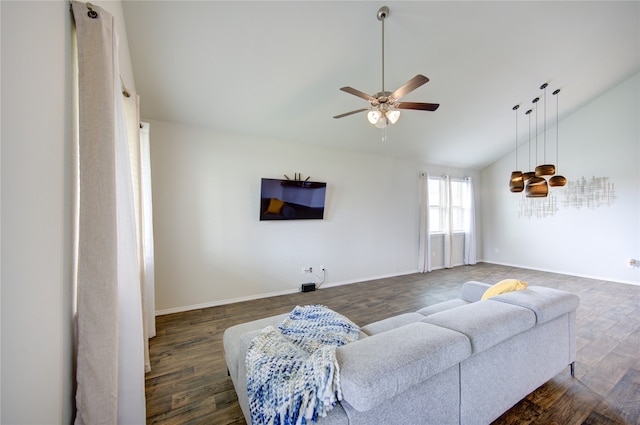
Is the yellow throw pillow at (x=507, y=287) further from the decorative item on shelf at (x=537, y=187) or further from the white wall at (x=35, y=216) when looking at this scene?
the white wall at (x=35, y=216)

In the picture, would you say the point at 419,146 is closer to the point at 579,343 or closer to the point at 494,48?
the point at 494,48

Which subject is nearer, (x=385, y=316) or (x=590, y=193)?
(x=385, y=316)

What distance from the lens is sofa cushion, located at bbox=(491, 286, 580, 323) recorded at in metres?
1.68

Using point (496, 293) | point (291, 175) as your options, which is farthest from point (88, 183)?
point (291, 175)

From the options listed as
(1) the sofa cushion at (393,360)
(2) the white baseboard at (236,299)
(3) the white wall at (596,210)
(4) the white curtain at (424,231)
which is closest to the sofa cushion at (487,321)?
(1) the sofa cushion at (393,360)

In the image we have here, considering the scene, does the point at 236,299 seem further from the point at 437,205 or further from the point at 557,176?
the point at 557,176

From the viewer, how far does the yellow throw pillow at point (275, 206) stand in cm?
407

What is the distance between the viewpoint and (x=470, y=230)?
21.5 ft

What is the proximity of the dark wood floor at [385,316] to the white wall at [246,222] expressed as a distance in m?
0.38

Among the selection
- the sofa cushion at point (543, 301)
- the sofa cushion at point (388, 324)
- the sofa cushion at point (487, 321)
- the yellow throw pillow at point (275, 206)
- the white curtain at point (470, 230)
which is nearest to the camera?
the sofa cushion at point (487, 321)

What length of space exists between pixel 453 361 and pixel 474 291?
5.28 ft

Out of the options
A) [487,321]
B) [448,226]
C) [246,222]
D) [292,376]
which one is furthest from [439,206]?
[292,376]

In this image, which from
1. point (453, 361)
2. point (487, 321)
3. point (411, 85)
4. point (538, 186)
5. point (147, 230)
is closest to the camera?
point (453, 361)

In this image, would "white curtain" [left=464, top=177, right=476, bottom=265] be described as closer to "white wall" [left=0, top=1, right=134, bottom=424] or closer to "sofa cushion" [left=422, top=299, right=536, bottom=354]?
"sofa cushion" [left=422, top=299, right=536, bottom=354]
